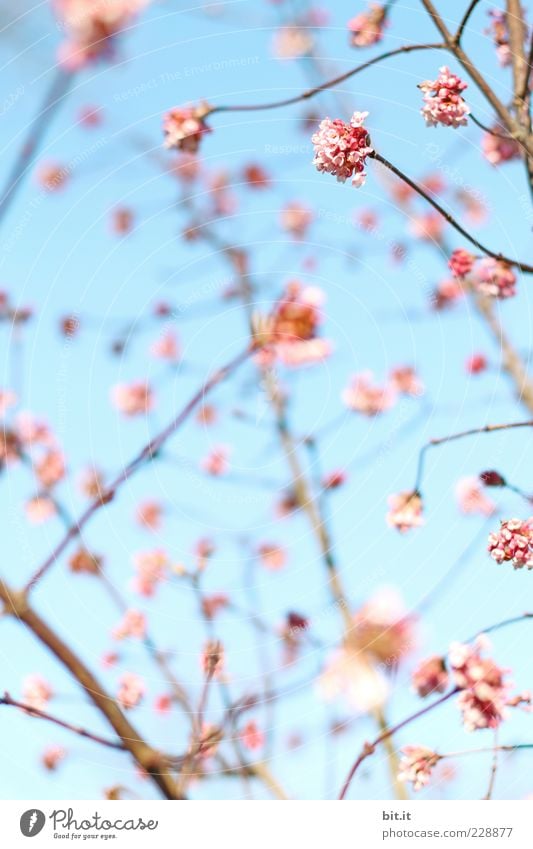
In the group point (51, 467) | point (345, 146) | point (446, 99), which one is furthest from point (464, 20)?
point (51, 467)

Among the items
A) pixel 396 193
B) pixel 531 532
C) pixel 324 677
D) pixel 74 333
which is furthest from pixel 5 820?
pixel 396 193

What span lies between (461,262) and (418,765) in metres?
1.67

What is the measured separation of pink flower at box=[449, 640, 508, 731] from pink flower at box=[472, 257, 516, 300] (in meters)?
1.30

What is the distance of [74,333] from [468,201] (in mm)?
2433

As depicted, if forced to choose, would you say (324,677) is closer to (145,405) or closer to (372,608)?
(372,608)

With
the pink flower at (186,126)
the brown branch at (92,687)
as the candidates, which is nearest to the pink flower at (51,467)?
the pink flower at (186,126)

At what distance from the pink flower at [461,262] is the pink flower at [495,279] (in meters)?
0.08

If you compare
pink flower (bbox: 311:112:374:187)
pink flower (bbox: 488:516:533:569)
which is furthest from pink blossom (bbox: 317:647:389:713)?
pink flower (bbox: 311:112:374:187)

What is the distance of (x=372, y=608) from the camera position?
3.73 meters

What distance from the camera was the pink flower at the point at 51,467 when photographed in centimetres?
447

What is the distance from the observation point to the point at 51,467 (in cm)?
466

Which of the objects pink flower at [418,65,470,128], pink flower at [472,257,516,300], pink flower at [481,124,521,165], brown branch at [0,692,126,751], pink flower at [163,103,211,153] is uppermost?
pink flower at [481,124,521,165]

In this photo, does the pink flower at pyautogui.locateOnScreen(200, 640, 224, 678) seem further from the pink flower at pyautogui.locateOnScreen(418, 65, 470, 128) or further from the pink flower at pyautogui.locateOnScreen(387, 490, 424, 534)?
the pink flower at pyautogui.locateOnScreen(418, 65, 470, 128)

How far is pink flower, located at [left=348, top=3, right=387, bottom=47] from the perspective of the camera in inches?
119
